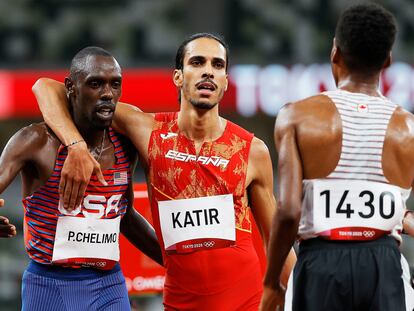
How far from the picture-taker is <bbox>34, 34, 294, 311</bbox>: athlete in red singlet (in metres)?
4.67

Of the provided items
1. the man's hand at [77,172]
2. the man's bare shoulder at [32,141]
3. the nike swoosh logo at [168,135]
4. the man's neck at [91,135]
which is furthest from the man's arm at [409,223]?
the man's bare shoulder at [32,141]

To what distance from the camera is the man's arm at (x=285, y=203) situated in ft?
12.0

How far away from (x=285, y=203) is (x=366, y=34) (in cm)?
69

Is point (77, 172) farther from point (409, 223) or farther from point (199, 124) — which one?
point (409, 223)

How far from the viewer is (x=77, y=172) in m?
4.48

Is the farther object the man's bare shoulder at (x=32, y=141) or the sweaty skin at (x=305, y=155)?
the man's bare shoulder at (x=32, y=141)

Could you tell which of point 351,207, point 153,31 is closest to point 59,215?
point 351,207

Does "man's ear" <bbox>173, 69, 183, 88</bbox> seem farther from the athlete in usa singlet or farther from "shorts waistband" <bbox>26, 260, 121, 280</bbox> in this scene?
"shorts waistband" <bbox>26, 260, 121, 280</bbox>

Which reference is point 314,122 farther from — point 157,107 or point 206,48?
point 157,107

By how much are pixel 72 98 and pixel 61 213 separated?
56 centimetres

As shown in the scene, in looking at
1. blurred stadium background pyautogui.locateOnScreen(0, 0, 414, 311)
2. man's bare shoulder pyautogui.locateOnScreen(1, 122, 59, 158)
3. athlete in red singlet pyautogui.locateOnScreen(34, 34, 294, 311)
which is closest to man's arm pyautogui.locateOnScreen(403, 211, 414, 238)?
athlete in red singlet pyautogui.locateOnScreen(34, 34, 294, 311)

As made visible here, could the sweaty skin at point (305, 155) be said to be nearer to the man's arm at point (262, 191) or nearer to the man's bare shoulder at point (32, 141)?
the man's arm at point (262, 191)

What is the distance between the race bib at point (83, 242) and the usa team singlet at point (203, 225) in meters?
0.28

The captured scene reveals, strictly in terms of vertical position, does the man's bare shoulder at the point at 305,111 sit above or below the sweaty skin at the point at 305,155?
above
